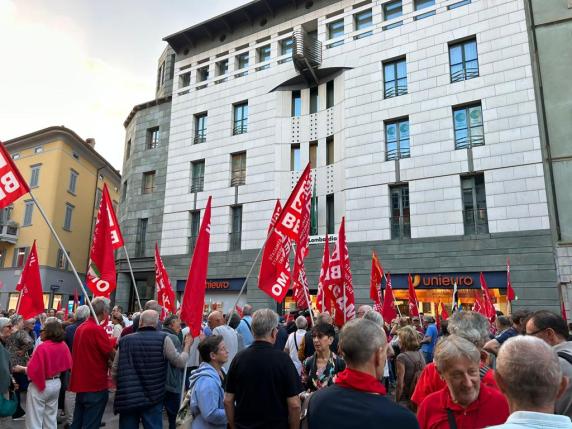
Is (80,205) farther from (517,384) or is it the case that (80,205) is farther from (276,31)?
(517,384)

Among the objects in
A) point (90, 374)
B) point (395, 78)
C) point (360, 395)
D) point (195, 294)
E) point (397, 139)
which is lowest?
point (90, 374)

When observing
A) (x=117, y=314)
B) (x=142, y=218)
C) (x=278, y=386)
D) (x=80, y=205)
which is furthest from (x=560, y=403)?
(x=80, y=205)

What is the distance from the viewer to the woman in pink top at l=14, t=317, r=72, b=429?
6016mm

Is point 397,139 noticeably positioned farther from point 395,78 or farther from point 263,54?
point 263,54

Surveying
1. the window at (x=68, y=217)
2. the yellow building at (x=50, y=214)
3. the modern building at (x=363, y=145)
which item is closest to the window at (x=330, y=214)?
the modern building at (x=363, y=145)

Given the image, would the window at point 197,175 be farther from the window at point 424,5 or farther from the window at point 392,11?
the window at point 424,5

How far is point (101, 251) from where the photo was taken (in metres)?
7.38

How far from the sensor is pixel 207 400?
391cm

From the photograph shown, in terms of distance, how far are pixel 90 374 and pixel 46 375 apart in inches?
42.5

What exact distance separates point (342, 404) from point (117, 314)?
9.49m

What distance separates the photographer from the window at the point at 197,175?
25812 millimetres

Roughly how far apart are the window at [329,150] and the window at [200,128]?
8178mm

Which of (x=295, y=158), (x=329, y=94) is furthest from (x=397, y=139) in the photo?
(x=295, y=158)

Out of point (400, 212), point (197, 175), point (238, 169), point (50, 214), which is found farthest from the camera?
point (50, 214)
